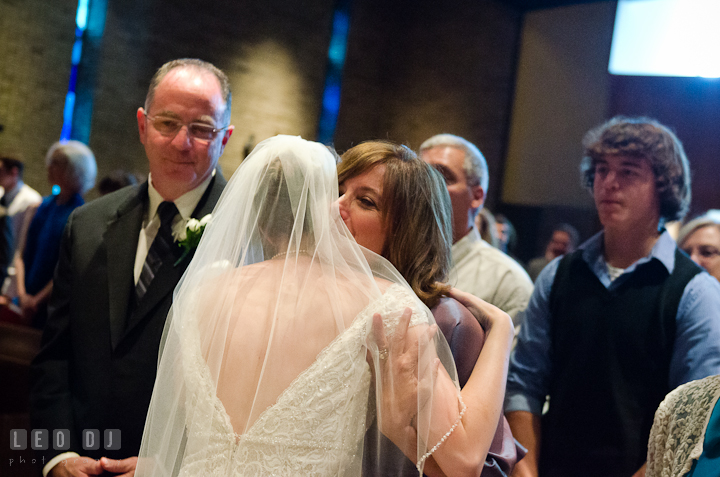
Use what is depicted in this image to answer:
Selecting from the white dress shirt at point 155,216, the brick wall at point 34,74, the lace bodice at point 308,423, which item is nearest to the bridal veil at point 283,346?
the lace bodice at point 308,423

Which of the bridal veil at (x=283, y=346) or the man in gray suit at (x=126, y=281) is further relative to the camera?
the man in gray suit at (x=126, y=281)

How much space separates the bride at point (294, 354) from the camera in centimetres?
133

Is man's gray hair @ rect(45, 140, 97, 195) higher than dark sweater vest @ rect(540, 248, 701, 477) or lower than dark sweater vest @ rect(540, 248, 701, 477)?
higher

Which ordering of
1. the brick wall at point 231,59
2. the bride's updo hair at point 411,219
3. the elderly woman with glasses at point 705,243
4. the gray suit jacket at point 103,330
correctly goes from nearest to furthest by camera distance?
the bride's updo hair at point 411,219 → the gray suit jacket at point 103,330 → the elderly woman with glasses at point 705,243 → the brick wall at point 231,59

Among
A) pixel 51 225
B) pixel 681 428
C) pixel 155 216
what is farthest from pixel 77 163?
pixel 681 428

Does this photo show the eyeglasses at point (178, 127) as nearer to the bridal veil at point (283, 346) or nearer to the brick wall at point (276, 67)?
the bridal veil at point (283, 346)

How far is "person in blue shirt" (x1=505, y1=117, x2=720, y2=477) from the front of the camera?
2018mm

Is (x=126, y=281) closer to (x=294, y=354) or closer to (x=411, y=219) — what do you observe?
(x=294, y=354)

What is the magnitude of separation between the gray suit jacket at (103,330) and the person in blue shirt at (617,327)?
4.17ft

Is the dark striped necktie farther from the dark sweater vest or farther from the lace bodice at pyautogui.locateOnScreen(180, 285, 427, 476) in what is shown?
the dark sweater vest

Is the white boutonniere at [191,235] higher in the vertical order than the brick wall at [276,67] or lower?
lower

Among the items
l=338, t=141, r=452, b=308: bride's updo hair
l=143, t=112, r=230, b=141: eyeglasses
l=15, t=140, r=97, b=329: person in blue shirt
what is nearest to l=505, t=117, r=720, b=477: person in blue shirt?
l=338, t=141, r=452, b=308: bride's updo hair

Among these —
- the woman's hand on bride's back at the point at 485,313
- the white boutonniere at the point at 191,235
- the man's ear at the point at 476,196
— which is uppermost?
the man's ear at the point at 476,196

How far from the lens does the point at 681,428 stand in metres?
1.44
